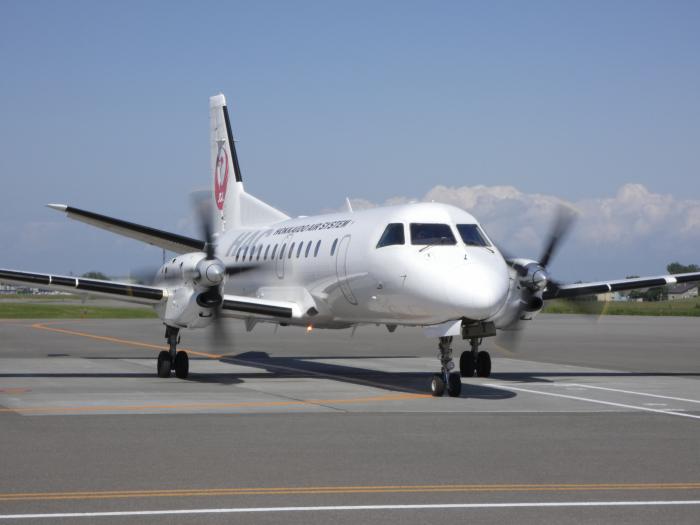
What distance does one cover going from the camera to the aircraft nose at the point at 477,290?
15297 mm

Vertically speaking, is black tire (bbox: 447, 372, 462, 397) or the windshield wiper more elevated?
the windshield wiper

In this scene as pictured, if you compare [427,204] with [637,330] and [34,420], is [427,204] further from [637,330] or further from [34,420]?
[637,330]

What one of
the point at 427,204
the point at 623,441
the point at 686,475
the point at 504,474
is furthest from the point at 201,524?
the point at 427,204

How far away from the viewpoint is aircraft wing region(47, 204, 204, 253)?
68.6ft

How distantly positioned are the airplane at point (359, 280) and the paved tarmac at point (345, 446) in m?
1.21

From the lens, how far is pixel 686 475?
898 cm

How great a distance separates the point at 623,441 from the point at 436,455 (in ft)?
7.93

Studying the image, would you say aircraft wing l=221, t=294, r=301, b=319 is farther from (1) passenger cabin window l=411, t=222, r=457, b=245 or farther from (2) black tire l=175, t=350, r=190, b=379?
(1) passenger cabin window l=411, t=222, r=457, b=245

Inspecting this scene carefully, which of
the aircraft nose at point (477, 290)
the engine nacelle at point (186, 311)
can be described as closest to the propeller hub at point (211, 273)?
the engine nacelle at point (186, 311)

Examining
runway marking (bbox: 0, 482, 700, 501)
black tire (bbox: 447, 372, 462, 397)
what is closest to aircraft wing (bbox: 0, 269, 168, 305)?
black tire (bbox: 447, 372, 462, 397)

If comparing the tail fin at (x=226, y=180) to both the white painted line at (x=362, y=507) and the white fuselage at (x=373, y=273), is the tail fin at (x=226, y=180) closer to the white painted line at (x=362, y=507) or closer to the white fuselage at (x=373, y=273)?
the white fuselage at (x=373, y=273)

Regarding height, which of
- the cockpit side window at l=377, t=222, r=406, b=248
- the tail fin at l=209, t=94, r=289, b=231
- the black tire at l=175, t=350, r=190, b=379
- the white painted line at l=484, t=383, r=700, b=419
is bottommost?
the white painted line at l=484, t=383, r=700, b=419

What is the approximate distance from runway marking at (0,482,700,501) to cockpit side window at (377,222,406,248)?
29.9 feet

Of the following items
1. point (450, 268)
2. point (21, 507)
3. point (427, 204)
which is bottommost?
point (21, 507)
